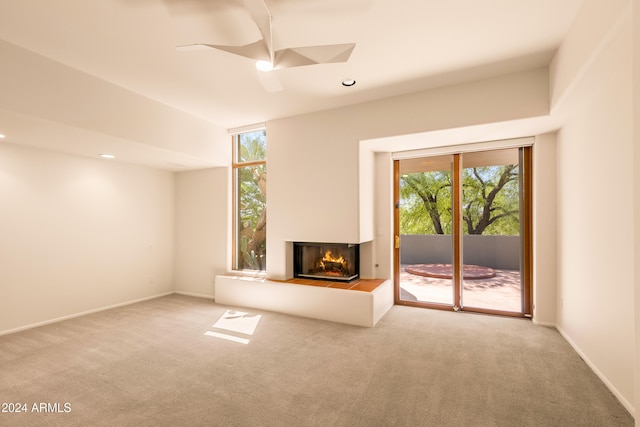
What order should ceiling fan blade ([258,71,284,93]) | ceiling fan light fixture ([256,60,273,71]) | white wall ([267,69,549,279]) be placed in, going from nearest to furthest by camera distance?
ceiling fan light fixture ([256,60,273,71]) < ceiling fan blade ([258,71,284,93]) < white wall ([267,69,549,279])

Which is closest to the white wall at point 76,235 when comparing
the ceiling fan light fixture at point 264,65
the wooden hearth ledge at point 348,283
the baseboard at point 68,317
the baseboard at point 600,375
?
the baseboard at point 68,317

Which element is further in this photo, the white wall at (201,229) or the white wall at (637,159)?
the white wall at (201,229)

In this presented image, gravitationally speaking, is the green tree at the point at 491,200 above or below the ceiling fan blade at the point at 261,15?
below

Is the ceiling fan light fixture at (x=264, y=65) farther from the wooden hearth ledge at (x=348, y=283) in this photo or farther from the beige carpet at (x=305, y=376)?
the wooden hearth ledge at (x=348, y=283)

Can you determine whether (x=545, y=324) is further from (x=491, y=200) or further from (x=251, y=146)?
(x=251, y=146)

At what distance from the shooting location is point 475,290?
15.2ft

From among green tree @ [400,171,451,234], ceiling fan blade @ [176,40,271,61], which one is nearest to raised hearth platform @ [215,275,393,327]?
green tree @ [400,171,451,234]

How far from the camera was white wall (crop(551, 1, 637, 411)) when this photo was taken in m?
2.20

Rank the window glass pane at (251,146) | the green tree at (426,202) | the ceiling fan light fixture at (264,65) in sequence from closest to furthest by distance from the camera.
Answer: the ceiling fan light fixture at (264,65), the green tree at (426,202), the window glass pane at (251,146)

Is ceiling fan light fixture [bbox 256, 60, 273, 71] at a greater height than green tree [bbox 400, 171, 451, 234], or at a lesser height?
greater

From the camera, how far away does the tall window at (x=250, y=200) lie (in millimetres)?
5555

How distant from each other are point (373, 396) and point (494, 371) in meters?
1.26

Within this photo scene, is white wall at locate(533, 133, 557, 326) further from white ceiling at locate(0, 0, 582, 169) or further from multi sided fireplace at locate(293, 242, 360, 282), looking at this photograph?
multi sided fireplace at locate(293, 242, 360, 282)

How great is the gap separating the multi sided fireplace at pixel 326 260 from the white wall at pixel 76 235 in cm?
295
